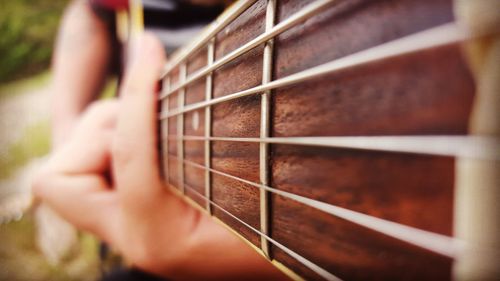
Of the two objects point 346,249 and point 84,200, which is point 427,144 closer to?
point 346,249

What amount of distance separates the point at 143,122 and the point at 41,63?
6.21 ft

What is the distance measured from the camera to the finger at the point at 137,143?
0.56m

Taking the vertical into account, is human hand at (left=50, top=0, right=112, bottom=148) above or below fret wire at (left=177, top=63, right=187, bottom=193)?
above

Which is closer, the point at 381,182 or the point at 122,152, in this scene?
the point at 381,182

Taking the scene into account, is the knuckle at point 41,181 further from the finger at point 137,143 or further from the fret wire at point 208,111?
the fret wire at point 208,111

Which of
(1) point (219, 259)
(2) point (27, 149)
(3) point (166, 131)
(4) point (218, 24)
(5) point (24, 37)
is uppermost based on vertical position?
(5) point (24, 37)

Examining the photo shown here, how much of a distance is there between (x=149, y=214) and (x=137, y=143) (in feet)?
0.44

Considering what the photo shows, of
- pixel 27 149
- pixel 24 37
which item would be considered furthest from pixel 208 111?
pixel 24 37

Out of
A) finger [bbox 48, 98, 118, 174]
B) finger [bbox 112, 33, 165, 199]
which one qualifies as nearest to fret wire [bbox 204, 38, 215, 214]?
finger [bbox 112, 33, 165, 199]

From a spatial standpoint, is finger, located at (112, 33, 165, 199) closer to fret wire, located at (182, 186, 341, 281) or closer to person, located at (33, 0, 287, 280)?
person, located at (33, 0, 287, 280)

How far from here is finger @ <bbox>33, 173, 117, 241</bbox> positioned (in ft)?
2.16

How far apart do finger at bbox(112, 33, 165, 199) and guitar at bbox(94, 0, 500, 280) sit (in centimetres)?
29

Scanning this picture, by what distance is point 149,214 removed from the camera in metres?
0.55

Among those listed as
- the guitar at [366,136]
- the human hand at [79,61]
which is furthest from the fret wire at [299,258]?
the human hand at [79,61]
